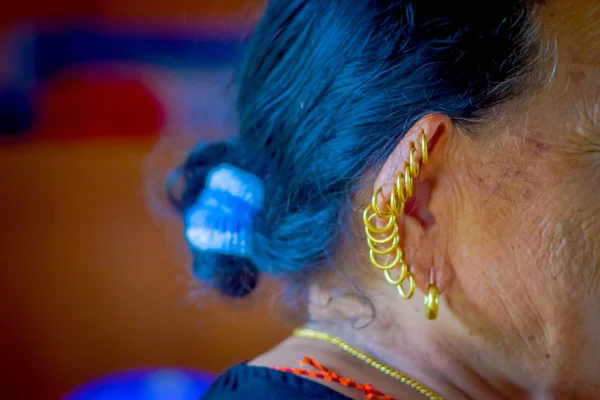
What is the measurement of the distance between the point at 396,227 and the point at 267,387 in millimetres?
247

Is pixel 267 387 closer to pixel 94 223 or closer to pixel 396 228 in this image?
pixel 396 228

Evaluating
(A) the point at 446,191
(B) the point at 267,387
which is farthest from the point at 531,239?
(B) the point at 267,387

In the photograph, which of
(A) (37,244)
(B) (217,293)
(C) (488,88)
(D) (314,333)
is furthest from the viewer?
(A) (37,244)

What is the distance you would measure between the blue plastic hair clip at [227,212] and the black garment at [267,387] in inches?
8.4

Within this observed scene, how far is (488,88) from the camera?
753 mm

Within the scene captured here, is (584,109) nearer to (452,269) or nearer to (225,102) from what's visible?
(452,269)

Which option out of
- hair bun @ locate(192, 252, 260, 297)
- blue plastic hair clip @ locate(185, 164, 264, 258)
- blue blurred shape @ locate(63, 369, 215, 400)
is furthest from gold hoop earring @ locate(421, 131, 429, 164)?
blue blurred shape @ locate(63, 369, 215, 400)

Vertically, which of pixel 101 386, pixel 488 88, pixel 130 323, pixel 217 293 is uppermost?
pixel 488 88

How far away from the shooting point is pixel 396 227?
29.7 inches

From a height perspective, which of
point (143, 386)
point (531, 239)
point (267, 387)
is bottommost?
point (143, 386)

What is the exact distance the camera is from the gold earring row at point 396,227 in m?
0.74

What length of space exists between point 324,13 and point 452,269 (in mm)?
357

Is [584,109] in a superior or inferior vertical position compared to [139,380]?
superior

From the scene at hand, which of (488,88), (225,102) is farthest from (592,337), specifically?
(225,102)
